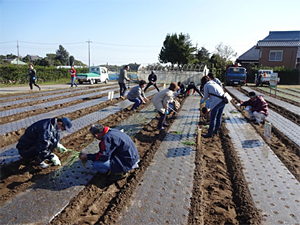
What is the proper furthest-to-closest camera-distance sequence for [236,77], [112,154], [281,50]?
[281,50] → [236,77] → [112,154]

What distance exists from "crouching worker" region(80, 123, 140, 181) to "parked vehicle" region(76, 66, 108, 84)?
20.9m

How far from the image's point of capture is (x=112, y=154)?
3668 millimetres

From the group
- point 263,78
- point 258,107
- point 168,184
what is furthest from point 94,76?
point 168,184

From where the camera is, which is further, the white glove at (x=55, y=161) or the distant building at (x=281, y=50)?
the distant building at (x=281, y=50)

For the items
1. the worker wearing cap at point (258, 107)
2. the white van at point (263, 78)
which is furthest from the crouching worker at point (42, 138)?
the white van at point (263, 78)

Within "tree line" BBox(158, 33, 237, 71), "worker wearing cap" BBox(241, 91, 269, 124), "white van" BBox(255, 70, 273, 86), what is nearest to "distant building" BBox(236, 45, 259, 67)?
"tree line" BBox(158, 33, 237, 71)

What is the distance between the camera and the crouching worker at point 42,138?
3732mm

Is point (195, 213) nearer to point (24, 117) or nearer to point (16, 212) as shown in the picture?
point (16, 212)

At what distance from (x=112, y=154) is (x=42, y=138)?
3.75ft

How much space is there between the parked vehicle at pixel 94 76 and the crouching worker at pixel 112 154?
823 inches

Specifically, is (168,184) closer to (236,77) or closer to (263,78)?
(236,77)

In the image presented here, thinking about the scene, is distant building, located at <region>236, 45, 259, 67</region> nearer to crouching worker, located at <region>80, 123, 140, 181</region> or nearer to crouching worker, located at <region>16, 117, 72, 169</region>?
crouching worker, located at <region>80, 123, 140, 181</region>

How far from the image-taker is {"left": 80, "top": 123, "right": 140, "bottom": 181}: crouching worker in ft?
11.3

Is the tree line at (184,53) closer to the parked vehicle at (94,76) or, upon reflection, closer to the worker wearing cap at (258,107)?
the parked vehicle at (94,76)
